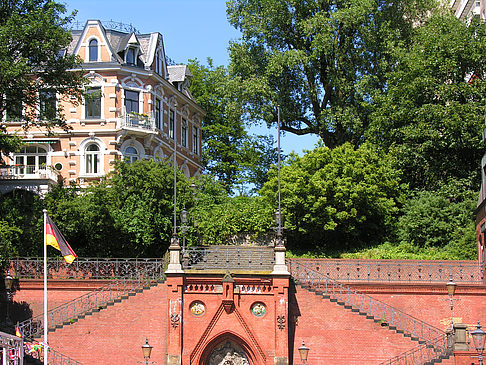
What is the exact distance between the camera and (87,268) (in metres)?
43.1

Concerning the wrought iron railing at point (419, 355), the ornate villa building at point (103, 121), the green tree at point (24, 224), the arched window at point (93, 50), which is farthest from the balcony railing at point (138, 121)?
the wrought iron railing at point (419, 355)

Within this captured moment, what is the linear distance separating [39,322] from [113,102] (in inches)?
644

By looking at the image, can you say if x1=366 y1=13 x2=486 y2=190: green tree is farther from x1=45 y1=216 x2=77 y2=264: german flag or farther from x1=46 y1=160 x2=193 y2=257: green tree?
x1=45 y1=216 x2=77 y2=264: german flag

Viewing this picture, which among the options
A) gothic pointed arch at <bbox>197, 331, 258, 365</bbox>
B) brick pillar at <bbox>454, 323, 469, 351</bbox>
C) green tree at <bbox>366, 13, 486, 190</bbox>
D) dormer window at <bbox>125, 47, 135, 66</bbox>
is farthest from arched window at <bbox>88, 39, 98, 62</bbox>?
brick pillar at <bbox>454, 323, 469, 351</bbox>

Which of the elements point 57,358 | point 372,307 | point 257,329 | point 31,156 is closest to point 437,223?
point 372,307

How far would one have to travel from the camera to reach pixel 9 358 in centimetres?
3086

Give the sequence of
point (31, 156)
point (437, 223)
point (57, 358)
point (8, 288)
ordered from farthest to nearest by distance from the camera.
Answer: point (31, 156) < point (437, 223) < point (8, 288) < point (57, 358)

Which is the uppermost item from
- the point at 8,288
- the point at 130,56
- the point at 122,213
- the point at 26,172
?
the point at 130,56

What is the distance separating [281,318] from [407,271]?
673 centimetres

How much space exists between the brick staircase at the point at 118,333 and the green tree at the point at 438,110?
679 inches

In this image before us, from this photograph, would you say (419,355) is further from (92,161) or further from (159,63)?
(159,63)

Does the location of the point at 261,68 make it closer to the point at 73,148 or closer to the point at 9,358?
the point at 73,148

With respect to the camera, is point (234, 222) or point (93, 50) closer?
point (234, 222)

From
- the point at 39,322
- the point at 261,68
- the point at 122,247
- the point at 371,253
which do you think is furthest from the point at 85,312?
the point at 261,68
